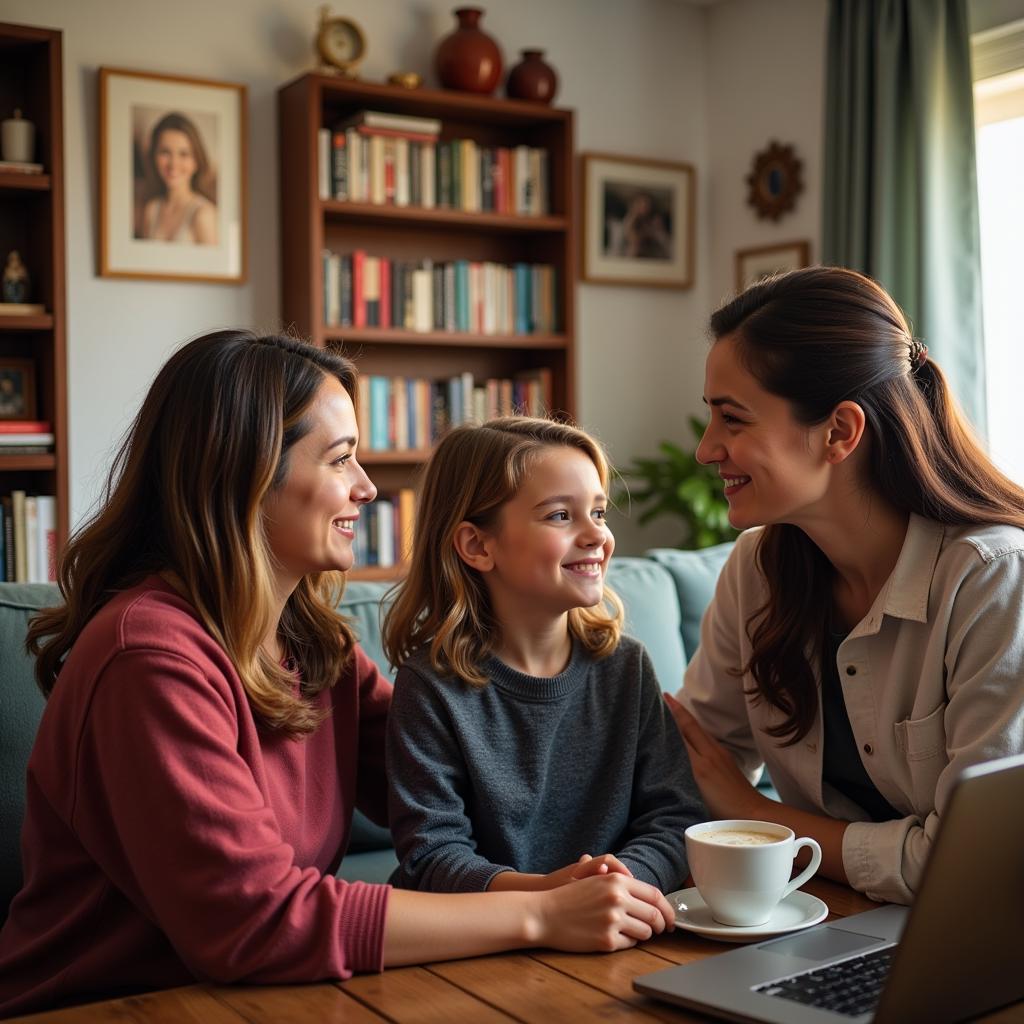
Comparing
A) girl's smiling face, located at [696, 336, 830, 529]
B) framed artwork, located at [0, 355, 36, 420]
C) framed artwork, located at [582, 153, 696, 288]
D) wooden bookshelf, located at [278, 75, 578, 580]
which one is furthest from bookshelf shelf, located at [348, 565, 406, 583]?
girl's smiling face, located at [696, 336, 830, 529]

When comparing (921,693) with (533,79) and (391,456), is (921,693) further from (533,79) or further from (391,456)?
(533,79)

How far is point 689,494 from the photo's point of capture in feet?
13.9

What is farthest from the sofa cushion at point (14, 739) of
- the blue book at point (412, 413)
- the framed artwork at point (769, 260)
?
the framed artwork at point (769, 260)

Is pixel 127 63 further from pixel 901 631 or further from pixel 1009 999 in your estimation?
Result: pixel 1009 999

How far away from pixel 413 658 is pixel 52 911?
46 centimetres

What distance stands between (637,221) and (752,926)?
3934mm

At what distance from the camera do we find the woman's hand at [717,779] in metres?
1.57

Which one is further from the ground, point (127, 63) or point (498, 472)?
point (127, 63)

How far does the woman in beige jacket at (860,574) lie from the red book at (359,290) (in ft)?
8.64

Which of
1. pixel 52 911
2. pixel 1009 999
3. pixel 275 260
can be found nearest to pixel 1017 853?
pixel 1009 999

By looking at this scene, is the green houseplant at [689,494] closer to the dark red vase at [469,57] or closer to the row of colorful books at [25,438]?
the dark red vase at [469,57]

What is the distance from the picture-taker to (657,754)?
1546mm

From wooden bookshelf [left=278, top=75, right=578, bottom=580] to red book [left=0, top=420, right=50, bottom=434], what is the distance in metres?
0.82

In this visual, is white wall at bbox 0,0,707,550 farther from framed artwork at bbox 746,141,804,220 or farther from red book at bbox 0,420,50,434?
framed artwork at bbox 746,141,804,220
